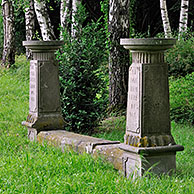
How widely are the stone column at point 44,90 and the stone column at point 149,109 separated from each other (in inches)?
95.6

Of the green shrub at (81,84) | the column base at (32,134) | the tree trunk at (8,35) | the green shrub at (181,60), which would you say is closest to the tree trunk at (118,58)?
the green shrub at (81,84)

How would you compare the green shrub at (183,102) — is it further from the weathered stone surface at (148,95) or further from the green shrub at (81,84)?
the weathered stone surface at (148,95)

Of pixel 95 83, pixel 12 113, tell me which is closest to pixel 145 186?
pixel 95 83

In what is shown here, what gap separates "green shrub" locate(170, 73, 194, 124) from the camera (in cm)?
900

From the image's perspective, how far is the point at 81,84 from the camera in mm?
7855

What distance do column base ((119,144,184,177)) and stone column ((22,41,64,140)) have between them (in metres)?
2.37

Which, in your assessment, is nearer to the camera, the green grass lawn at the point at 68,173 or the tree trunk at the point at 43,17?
the green grass lawn at the point at 68,173

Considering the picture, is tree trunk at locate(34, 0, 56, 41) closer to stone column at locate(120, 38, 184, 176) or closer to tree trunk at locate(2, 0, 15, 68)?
tree trunk at locate(2, 0, 15, 68)

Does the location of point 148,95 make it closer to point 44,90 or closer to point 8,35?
point 44,90

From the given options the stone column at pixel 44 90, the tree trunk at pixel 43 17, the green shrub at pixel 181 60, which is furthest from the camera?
the tree trunk at pixel 43 17

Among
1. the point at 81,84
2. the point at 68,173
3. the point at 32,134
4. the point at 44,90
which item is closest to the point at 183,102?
the point at 81,84

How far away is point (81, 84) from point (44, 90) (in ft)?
3.07

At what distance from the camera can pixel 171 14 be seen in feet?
→ 77.8

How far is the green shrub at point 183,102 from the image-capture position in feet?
29.5
